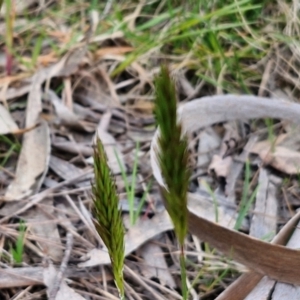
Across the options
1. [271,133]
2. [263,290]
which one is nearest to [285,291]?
[263,290]

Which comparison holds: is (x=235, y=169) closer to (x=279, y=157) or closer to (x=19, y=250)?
(x=279, y=157)

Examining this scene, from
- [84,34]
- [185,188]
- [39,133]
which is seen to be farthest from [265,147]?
[185,188]

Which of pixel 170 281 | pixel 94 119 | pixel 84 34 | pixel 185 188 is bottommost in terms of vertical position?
pixel 170 281

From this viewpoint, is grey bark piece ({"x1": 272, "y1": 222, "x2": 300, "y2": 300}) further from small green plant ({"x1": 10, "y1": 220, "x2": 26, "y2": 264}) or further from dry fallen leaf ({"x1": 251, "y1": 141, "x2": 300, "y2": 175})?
small green plant ({"x1": 10, "y1": 220, "x2": 26, "y2": 264})

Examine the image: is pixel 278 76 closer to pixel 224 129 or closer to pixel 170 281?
pixel 224 129

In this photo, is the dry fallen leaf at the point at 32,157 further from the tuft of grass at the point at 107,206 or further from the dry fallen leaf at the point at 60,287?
the tuft of grass at the point at 107,206

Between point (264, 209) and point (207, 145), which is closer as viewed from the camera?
point (264, 209)

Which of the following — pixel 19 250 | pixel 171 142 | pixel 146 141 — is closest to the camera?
pixel 171 142
